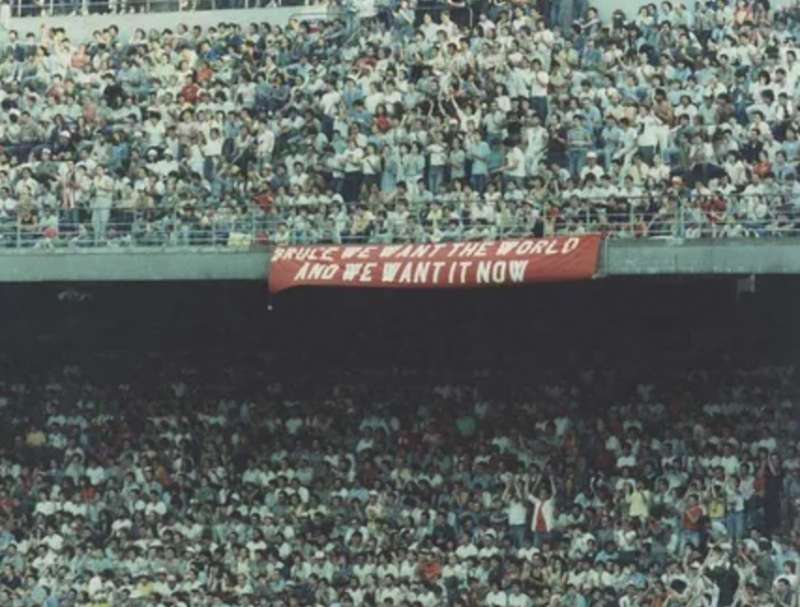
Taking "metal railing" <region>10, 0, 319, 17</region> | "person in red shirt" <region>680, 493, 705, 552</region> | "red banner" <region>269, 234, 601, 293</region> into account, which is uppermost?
"metal railing" <region>10, 0, 319, 17</region>

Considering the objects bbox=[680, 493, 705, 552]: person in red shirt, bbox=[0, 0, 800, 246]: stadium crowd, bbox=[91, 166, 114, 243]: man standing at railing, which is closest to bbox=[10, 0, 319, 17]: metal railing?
bbox=[0, 0, 800, 246]: stadium crowd

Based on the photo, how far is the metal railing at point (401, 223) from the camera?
27.6 m

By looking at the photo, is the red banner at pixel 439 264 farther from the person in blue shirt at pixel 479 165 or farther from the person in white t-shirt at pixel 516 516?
the person in white t-shirt at pixel 516 516

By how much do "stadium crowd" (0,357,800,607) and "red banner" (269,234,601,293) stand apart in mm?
2477

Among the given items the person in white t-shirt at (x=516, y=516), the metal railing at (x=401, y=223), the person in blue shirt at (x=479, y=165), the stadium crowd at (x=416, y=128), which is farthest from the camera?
the person in blue shirt at (x=479, y=165)

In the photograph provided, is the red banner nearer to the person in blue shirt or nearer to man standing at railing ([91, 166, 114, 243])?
the person in blue shirt

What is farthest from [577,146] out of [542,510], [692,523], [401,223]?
[692,523]

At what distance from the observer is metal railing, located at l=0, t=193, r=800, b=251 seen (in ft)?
90.4

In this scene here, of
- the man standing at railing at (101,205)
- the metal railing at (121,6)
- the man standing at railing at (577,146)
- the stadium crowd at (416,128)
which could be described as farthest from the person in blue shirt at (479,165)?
the metal railing at (121,6)

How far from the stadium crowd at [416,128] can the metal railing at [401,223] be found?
34mm

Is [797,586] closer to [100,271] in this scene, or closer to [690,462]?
[690,462]

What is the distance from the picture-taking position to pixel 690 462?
1099 inches

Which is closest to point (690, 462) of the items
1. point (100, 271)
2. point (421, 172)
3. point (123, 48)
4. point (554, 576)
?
point (554, 576)

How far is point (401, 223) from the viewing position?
93.7 feet
